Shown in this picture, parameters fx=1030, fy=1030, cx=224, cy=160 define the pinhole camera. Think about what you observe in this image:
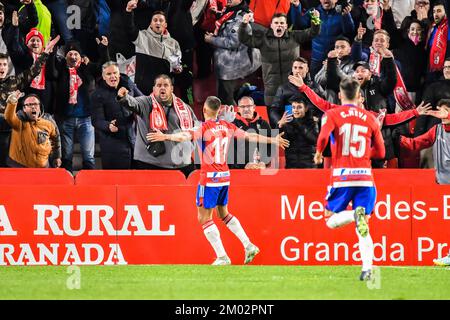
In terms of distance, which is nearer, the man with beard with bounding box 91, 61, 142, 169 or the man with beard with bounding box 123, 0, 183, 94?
the man with beard with bounding box 91, 61, 142, 169

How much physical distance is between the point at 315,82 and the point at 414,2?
2.37 m

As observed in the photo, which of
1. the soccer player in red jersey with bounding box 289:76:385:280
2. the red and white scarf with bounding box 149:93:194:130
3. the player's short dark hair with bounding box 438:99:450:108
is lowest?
the soccer player in red jersey with bounding box 289:76:385:280

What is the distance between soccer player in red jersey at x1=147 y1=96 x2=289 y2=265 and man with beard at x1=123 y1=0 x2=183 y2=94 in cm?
282

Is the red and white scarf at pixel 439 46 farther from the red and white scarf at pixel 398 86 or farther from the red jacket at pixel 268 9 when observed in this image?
the red jacket at pixel 268 9

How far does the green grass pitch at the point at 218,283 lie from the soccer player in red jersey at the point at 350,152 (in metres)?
0.78

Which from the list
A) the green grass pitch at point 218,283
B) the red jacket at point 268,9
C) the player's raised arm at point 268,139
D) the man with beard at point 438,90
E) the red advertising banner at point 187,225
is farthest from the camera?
the red jacket at point 268,9

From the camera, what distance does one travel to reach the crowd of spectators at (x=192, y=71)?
50.0 feet

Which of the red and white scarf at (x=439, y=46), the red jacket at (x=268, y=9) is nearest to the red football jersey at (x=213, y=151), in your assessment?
the red jacket at (x=268, y=9)

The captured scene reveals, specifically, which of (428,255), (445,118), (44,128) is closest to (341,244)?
(428,255)

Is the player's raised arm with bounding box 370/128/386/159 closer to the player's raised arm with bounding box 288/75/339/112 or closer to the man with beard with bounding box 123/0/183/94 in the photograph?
the player's raised arm with bounding box 288/75/339/112

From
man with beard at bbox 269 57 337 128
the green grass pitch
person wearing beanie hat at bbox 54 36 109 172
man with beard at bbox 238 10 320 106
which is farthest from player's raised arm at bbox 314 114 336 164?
person wearing beanie hat at bbox 54 36 109 172

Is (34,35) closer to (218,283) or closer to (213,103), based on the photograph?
(213,103)

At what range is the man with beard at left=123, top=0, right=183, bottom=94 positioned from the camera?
15.8m

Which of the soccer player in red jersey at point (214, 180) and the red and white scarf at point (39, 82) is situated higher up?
the red and white scarf at point (39, 82)
